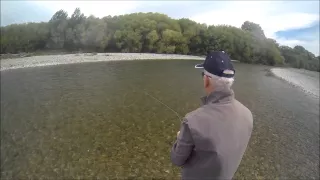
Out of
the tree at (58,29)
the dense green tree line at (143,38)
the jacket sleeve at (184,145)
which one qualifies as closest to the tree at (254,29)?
the dense green tree line at (143,38)

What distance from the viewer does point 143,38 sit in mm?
73562

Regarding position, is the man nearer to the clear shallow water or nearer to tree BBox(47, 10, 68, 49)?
the clear shallow water

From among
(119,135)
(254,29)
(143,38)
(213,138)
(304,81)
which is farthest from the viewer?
(254,29)

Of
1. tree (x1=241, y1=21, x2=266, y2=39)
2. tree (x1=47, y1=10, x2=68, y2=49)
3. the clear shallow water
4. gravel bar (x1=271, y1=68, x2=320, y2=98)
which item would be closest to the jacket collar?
the clear shallow water

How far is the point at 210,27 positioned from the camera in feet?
266

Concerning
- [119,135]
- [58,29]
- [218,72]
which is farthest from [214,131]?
[58,29]

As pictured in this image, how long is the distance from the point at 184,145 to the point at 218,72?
2.35 feet

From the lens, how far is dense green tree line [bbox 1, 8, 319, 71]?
223 feet

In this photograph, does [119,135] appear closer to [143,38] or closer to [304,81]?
[304,81]

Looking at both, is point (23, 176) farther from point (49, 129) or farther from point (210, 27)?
point (210, 27)

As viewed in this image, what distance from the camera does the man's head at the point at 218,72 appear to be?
2.49m

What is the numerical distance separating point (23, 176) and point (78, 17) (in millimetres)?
71366

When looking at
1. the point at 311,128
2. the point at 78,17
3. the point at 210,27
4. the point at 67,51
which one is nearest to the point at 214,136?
the point at 311,128

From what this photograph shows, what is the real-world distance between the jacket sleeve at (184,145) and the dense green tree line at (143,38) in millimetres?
68157
